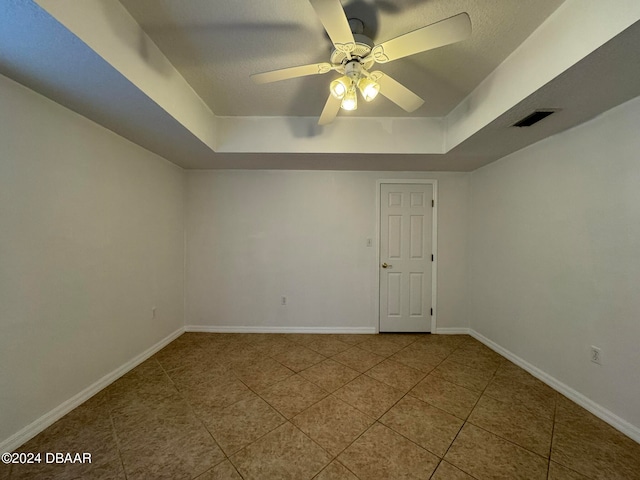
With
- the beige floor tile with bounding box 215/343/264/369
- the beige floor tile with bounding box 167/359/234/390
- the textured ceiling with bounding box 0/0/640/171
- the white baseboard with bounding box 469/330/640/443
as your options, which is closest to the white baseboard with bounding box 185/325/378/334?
the beige floor tile with bounding box 215/343/264/369

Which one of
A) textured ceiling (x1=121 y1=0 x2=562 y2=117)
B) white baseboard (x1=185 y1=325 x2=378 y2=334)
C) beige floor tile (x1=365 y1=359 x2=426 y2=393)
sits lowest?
beige floor tile (x1=365 y1=359 x2=426 y2=393)

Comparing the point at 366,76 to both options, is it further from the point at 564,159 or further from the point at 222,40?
the point at 564,159

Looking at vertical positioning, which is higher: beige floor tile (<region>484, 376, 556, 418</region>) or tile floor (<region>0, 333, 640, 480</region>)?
beige floor tile (<region>484, 376, 556, 418</region>)

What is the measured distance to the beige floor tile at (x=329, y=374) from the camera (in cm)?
208

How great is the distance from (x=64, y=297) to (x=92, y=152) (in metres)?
1.15

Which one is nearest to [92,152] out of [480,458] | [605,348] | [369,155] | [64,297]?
[64,297]

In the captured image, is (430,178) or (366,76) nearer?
(366,76)

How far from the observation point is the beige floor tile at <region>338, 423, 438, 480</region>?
129cm

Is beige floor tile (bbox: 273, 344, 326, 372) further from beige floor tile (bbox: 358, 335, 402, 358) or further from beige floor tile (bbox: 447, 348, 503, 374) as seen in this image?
beige floor tile (bbox: 447, 348, 503, 374)

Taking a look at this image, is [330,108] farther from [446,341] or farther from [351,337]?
[446,341]

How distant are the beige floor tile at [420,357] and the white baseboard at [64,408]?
104 inches

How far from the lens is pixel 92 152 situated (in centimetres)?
191

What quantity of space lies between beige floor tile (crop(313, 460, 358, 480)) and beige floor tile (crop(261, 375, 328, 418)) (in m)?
0.47

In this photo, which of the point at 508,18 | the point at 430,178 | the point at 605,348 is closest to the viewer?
the point at 508,18
